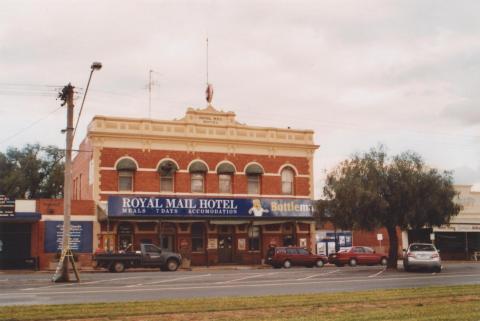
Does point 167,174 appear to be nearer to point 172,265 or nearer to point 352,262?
point 172,265

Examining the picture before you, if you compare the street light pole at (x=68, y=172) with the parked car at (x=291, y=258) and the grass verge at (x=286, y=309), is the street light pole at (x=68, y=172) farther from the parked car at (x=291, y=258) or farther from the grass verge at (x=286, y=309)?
the parked car at (x=291, y=258)

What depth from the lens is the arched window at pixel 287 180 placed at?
147ft

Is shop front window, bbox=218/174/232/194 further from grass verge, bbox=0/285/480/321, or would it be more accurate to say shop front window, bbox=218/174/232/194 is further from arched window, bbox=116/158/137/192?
grass verge, bbox=0/285/480/321

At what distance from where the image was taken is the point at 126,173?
1593 inches

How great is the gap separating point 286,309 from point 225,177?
1186 inches

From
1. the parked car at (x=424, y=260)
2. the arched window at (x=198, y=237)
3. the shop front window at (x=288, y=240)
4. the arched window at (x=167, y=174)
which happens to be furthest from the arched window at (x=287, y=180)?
the parked car at (x=424, y=260)

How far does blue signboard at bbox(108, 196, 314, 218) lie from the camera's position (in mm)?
37531

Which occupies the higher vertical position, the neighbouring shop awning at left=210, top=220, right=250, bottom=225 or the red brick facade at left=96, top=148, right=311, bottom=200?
the red brick facade at left=96, top=148, right=311, bottom=200

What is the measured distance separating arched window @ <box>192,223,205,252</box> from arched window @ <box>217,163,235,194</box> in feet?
9.83

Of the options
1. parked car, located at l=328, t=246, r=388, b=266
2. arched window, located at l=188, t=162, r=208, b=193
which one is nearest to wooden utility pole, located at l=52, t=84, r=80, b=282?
arched window, located at l=188, t=162, r=208, b=193

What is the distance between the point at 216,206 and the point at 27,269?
40.2 feet

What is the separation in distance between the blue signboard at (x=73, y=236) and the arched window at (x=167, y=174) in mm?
5462

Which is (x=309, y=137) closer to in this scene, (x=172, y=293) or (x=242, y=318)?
(x=172, y=293)

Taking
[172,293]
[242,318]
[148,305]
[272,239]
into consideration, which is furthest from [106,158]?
[242,318]
